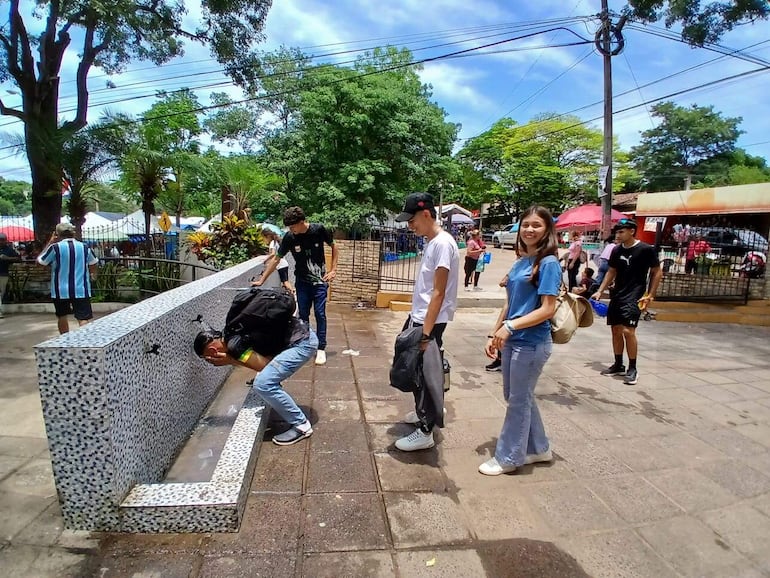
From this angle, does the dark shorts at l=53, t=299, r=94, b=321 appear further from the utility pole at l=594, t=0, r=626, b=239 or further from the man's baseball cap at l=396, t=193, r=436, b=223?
the utility pole at l=594, t=0, r=626, b=239

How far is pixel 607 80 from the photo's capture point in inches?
435

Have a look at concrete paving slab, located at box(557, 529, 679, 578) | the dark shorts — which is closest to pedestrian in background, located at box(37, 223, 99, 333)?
the dark shorts

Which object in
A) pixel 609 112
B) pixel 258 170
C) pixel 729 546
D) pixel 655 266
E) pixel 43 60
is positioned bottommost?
pixel 729 546

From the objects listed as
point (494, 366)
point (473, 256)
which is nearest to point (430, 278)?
point (494, 366)

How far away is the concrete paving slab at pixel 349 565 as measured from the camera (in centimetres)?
194

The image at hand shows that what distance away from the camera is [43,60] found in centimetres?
1050

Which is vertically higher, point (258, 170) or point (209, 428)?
point (258, 170)

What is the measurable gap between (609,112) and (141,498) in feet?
41.0

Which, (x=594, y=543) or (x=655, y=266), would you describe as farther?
(x=655, y=266)

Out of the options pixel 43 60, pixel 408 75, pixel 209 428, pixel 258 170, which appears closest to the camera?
pixel 209 428

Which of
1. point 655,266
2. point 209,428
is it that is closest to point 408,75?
point 655,266

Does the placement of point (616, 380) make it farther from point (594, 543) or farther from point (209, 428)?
point (209, 428)

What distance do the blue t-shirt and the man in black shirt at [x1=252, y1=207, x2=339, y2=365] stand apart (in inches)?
90.1

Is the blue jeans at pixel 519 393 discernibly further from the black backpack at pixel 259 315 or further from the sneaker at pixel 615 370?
the sneaker at pixel 615 370
